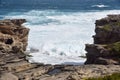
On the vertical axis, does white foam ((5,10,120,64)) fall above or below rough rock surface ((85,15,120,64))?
below

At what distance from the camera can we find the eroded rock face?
1198 inches

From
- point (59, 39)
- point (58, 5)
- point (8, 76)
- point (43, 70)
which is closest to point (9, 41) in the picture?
point (43, 70)

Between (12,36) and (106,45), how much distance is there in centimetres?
796

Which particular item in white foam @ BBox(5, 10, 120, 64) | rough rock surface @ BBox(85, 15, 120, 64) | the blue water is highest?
rough rock surface @ BBox(85, 15, 120, 64)

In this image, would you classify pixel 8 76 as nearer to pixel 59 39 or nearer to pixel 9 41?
pixel 9 41

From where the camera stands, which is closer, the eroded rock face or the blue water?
the eroded rock face

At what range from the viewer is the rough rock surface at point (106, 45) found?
86.9ft

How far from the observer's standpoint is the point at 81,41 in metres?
50.3

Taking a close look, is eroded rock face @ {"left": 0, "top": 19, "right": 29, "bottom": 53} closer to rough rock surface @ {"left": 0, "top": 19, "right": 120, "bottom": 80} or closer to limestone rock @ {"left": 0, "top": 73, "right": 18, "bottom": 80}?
rough rock surface @ {"left": 0, "top": 19, "right": 120, "bottom": 80}

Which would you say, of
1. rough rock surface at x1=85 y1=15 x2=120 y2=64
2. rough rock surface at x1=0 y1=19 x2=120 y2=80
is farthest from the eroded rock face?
rough rock surface at x1=0 y1=19 x2=120 y2=80

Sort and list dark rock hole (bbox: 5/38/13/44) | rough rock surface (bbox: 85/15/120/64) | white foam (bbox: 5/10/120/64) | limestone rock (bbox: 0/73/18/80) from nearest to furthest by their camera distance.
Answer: limestone rock (bbox: 0/73/18/80)
rough rock surface (bbox: 85/15/120/64)
dark rock hole (bbox: 5/38/13/44)
white foam (bbox: 5/10/120/64)

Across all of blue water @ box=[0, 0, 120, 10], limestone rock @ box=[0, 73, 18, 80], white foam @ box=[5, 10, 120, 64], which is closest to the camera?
limestone rock @ box=[0, 73, 18, 80]

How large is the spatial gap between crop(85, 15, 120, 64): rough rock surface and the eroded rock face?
5042 mm

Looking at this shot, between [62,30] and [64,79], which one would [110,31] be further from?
[62,30]
